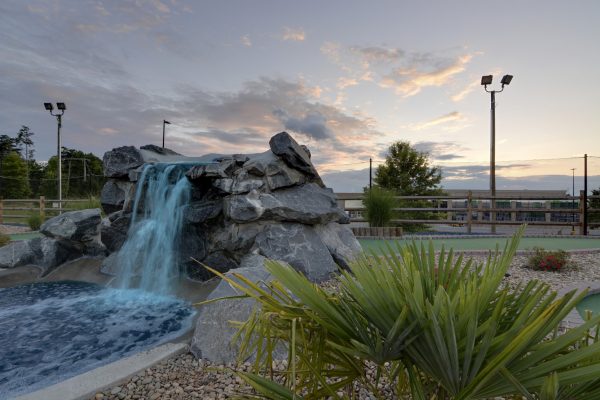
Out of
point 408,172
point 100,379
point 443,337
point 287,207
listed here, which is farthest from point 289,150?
point 408,172

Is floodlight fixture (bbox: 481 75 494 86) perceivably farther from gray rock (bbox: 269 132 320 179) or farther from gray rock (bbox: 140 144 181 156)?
gray rock (bbox: 140 144 181 156)

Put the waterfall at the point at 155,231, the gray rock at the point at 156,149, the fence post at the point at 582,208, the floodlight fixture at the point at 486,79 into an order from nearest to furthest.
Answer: the waterfall at the point at 155,231 → the gray rock at the point at 156,149 → the fence post at the point at 582,208 → the floodlight fixture at the point at 486,79

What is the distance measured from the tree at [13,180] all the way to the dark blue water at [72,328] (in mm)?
34790

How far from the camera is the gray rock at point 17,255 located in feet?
25.0

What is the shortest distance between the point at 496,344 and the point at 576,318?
380 centimetres

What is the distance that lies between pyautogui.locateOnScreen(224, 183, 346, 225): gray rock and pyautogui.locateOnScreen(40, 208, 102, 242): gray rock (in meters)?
3.89

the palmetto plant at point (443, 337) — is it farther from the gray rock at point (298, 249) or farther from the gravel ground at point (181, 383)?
the gray rock at point (298, 249)

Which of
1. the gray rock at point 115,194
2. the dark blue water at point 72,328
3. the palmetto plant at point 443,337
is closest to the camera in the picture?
the palmetto plant at point 443,337

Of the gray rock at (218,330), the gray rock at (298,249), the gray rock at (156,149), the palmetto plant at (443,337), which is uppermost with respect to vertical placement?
the gray rock at (156,149)

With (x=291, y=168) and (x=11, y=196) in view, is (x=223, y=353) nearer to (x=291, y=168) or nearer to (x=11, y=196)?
(x=291, y=168)

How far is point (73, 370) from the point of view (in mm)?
3400

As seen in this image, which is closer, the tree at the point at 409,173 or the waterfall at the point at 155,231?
the waterfall at the point at 155,231

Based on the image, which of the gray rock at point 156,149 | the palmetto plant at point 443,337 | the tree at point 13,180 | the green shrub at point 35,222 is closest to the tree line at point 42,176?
the tree at point 13,180

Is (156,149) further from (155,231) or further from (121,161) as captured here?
(155,231)
